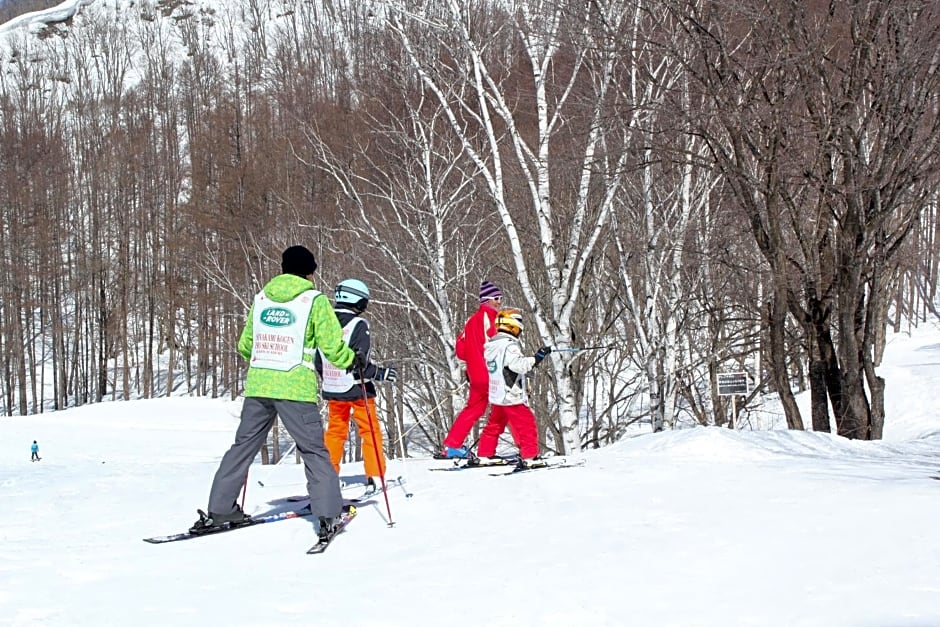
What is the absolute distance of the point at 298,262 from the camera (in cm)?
551

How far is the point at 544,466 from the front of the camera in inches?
304

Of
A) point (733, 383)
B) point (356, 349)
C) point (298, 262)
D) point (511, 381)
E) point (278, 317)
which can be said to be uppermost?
point (298, 262)

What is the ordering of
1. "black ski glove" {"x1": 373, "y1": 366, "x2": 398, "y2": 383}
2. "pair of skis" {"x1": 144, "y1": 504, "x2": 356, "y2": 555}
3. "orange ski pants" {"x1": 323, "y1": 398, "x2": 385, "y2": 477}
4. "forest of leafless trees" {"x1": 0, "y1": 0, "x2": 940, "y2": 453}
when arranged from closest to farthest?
"pair of skis" {"x1": 144, "y1": 504, "x2": 356, "y2": 555}
"black ski glove" {"x1": 373, "y1": 366, "x2": 398, "y2": 383}
"orange ski pants" {"x1": 323, "y1": 398, "x2": 385, "y2": 477}
"forest of leafless trees" {"x1": 0, "y1": 0, "x2": 940, "y2": 453}

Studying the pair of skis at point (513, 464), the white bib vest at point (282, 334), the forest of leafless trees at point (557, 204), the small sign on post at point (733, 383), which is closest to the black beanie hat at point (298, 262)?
the white bib vest at point (282, 334)

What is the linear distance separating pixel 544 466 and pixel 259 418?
3.19 metres

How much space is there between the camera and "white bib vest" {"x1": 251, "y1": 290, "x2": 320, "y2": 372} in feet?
17.4

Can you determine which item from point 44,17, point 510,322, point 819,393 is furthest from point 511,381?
point 44,17

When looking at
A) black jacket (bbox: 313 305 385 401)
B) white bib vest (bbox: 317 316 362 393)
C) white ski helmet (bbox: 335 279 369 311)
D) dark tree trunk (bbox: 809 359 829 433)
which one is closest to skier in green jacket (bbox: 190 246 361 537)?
black jacket (bbox: 313 305 385 401)

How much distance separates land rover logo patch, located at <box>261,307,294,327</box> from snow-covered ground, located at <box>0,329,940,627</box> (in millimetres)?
1375

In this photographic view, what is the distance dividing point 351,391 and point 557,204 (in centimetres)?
1282

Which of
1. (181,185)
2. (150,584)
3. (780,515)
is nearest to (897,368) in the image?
(780,515)

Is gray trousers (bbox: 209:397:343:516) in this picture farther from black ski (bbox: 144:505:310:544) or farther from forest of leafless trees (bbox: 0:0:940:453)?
forest of leafless trees (bbox: 0:0:940:453)

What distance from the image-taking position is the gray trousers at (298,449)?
525 cm

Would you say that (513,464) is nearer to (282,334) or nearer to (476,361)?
(476,361)
